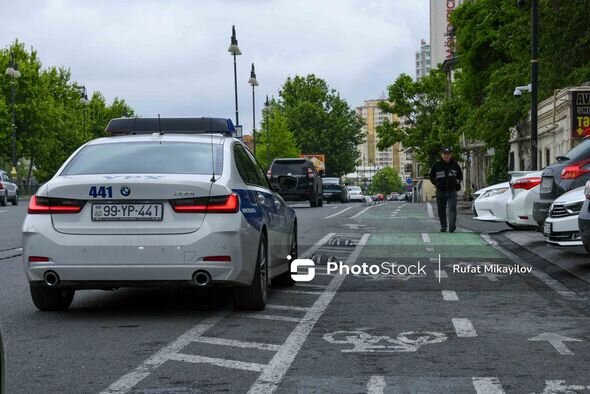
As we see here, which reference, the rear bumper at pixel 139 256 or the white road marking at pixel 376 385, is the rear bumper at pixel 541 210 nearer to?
the rear bumper at pixel 139 256

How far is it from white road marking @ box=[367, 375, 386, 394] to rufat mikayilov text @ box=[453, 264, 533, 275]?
7406 millimetres

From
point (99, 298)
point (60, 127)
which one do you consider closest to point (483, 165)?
point (60, 127)

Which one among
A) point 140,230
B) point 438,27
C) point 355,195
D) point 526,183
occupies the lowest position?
point 355,195

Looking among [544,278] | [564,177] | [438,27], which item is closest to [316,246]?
[564,177]

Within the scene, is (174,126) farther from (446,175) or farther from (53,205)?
(53,205)

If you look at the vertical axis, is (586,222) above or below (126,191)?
below

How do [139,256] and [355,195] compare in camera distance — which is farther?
[355,195]

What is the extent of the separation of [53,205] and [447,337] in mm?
3359

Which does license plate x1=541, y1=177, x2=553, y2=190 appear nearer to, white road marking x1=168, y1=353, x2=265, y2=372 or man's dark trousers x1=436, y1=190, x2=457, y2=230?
man's dark trousers x1=436, y1=190, x2=457, y2=230

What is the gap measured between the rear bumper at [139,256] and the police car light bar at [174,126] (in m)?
9.64

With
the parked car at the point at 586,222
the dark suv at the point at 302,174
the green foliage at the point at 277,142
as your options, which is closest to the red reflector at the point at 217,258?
the parked car at the point at 586,222

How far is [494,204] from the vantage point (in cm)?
2023

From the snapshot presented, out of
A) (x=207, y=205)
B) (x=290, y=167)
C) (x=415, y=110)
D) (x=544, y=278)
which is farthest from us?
(x=415, y=110)

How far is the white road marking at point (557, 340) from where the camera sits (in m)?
7.19
